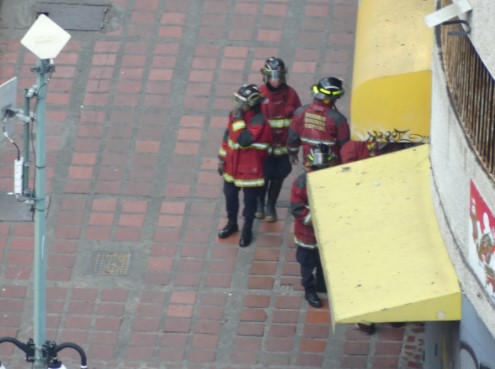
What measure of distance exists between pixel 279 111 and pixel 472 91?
148 inches

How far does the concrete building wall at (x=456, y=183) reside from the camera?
980 cm

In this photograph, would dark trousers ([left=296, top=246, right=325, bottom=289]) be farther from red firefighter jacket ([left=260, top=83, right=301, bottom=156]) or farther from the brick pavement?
red firefighter jacket ([left=260, top=83, right=301, bottom=156])

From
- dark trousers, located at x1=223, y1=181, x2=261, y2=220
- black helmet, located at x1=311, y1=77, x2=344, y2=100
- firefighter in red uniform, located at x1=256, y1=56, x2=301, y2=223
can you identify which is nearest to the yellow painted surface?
black helmet, located at x1=311, y1=77, x2=344, y2=100

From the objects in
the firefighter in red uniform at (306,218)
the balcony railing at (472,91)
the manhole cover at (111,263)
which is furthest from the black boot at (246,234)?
the balcony railing at (472,91)

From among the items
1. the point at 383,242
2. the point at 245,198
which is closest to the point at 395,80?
the point at 245,198

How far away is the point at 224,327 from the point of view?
13008 mm

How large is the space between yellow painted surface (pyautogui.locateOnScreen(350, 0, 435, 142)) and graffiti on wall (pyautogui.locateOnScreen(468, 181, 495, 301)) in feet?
8.31

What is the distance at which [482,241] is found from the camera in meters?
9.83

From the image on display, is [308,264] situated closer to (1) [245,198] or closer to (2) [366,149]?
(1) [245,198]

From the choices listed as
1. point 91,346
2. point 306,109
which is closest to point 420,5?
point 306,109

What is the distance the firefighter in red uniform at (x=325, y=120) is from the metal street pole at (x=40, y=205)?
10.1 ft

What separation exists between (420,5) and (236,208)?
2.51 m

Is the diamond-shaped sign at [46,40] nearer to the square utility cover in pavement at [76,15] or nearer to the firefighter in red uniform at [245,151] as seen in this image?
the firefighter in red uniform at [245,151]

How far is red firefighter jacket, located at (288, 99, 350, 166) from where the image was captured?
1316cm
